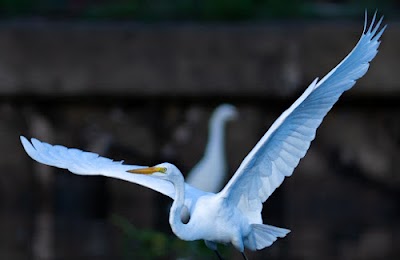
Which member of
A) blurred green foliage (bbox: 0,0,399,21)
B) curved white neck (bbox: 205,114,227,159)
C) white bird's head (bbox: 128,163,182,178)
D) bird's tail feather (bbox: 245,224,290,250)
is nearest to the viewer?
white bird's head (bbox: 128,163,182,178)

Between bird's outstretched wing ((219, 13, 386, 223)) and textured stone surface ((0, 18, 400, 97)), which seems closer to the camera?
bird's outstretched wing ((219, 13, 386, 223))

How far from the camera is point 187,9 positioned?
9672 mm

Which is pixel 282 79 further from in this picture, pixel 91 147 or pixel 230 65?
pixel 91 147

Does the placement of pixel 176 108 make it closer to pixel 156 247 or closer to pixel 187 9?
pixel 187 9

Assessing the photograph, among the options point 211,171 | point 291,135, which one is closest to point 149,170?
point 291,135

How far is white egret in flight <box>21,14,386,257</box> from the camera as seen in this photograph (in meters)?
4.81

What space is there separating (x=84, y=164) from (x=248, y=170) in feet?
2.31

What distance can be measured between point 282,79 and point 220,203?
3.79 metres

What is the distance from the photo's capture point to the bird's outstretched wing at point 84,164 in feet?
16.9

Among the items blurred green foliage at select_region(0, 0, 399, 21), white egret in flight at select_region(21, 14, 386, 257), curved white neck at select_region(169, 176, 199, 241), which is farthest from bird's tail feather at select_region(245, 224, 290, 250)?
blurred green foliage at select_region(0, 0, 399, 21)

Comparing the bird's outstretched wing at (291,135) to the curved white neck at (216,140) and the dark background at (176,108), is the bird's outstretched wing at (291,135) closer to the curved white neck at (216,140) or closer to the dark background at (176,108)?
the curved white neck at (216,140)

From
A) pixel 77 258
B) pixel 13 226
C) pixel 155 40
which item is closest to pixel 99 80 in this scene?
pixel 155 40

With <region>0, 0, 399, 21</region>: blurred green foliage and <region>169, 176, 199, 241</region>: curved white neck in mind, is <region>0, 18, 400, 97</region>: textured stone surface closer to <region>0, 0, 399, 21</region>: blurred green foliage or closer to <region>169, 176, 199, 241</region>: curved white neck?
<region>0, 0, 399, 21</region>: blurred green foliage

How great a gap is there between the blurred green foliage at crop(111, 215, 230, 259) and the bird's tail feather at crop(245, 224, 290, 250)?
3.16 ft
